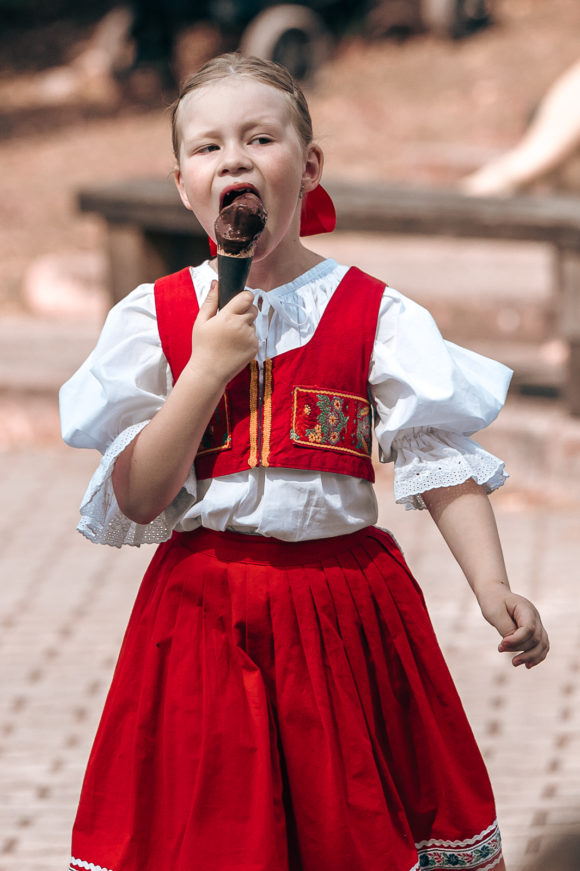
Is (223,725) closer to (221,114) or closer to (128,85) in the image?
(221,114)

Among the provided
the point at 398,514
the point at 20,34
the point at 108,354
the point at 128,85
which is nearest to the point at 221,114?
the point at 108,354

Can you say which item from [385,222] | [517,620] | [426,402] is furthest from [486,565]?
[385,222]

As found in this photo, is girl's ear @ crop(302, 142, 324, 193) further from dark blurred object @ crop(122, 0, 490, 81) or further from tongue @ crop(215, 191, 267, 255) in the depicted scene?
dark blurred object @ crop(122, 0, 490, 81)

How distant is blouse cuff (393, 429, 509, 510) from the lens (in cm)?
184

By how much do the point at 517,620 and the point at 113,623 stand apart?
101 inches

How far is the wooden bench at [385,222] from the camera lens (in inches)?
202

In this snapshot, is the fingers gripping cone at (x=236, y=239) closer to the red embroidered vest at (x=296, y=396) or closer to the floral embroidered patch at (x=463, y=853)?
the red embroidered vest at (x=296, y=396)

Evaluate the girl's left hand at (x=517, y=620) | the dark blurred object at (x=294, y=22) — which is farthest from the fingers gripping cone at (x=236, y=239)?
the dark blurred object at (x=294, y=22)

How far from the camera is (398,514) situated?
5141mm

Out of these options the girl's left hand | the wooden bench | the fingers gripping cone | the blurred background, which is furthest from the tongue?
the wooden bench

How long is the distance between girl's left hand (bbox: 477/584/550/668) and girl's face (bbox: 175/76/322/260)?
60 cm

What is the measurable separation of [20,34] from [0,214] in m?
7.43

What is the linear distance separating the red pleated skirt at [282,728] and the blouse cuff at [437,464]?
0.15 metres

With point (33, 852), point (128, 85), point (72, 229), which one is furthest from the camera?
point (128, 85)
